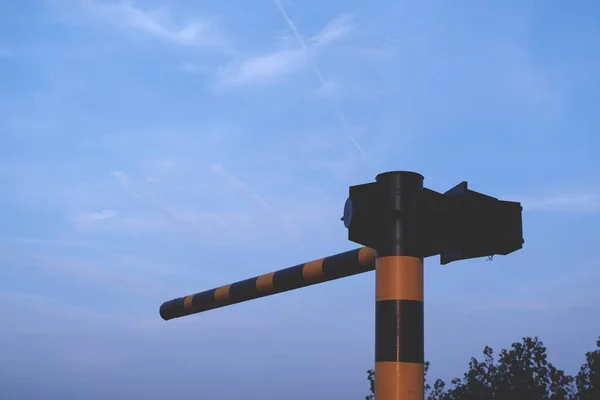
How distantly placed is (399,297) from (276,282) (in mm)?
1541

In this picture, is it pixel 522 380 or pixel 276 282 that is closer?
pixel 276 282

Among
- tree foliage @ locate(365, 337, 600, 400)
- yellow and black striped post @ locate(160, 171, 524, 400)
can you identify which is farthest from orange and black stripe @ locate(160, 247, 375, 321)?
tree foliage @ locate(365, 337, 600, 400)

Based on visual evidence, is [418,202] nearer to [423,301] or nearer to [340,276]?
[423,301]

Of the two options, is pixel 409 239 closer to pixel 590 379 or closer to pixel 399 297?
pixel 399 297

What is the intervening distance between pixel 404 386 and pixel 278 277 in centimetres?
163

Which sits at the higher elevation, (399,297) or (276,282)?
(276,282)

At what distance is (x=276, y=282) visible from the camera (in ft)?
15.5

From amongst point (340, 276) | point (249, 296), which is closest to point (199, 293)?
point (249, 296)

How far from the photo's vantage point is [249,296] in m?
4.99

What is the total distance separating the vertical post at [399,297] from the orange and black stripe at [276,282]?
552 millimetres

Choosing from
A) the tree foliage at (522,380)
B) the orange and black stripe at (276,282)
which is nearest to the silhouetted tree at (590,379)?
the tree foliage at (522,380)

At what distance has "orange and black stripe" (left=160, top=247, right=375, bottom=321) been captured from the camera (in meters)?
4.13

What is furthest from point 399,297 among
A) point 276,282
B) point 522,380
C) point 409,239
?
point 522,380

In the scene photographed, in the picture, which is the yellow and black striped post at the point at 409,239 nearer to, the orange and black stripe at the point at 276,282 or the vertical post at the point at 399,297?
the vertical post at the point at 399,297
